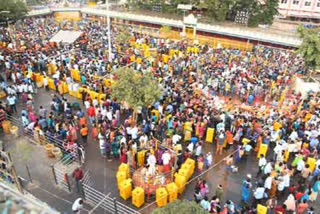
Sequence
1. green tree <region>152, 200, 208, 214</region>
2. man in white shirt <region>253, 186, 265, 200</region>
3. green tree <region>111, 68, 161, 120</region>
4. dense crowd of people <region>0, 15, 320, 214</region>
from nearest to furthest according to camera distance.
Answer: green tree <region>152, 200, 208, 214</region>, man in white shirt <region>253, 186, 265, 200</region>, dense crowd of people <region>0, 15, 320, 214</region>, green tree <region>111, 68, 161, 120</region>

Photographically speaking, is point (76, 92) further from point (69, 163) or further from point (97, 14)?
point (97, 14)

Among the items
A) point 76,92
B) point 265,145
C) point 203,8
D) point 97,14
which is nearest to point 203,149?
point 265,145

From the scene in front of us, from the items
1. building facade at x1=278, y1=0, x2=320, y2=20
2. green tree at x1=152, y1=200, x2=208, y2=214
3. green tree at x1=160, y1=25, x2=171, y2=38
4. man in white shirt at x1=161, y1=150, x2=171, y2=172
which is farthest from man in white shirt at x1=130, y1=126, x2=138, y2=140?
building facade at x1=278, y1=0, x2=320, y2=20

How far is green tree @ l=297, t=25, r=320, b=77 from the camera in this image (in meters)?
18.1

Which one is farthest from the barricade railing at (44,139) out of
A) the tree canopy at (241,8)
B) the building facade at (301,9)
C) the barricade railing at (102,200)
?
the building facade at (301,9)

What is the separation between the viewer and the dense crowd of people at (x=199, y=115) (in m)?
11.4

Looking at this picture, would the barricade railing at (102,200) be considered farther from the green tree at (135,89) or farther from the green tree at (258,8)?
the green tree at (258,8)

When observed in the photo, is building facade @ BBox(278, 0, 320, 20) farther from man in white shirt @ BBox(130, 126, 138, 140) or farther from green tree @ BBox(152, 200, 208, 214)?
green tree @ BBox(152, 200, 208, 214)

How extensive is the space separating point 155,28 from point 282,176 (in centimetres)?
2862

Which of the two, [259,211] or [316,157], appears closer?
[259,211]

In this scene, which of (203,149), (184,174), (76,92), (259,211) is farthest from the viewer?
(76,92)

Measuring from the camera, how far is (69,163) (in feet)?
40.9

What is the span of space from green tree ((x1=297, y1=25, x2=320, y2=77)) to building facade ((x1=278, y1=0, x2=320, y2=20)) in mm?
31607

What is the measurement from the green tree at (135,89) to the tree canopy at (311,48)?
1070 cm
